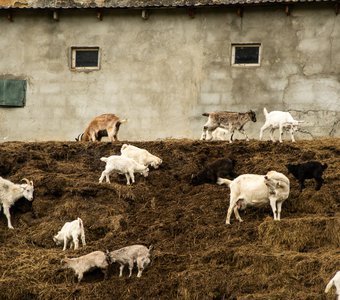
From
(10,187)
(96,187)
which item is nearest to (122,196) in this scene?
(96,187)

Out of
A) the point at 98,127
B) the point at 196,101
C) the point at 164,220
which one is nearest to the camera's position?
Answer: the point at 164,220

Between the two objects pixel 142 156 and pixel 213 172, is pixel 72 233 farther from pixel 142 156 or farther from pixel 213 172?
pixel 142 156

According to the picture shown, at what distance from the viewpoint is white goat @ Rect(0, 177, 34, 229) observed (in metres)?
24.1

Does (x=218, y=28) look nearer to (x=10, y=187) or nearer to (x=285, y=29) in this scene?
(x=285, y=29)

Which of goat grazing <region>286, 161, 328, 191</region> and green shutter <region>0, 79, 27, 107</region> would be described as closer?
goat grazing <region>286, 161, 328, 191</region>

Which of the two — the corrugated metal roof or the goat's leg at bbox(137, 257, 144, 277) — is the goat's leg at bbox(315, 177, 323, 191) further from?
the corrugated metal roof

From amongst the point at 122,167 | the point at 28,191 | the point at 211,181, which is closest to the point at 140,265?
the point at 28,191

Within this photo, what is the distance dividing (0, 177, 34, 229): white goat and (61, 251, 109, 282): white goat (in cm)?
355

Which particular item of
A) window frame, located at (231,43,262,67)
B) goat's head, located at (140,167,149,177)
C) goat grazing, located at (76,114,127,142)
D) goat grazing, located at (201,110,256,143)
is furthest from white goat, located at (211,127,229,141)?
goat's head, located at (140,167,149,177)

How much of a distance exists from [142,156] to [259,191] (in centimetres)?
411

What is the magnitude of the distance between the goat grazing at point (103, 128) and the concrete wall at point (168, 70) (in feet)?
7.15

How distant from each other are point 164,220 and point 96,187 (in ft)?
7.62

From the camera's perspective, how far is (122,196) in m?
24.5

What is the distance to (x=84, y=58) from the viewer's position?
33.1 meters
